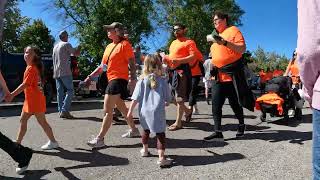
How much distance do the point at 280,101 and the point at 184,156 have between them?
11.4 ft

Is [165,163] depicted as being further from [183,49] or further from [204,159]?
[183,49]

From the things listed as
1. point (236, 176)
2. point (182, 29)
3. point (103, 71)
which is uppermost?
point (182, 29)

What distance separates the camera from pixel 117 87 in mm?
6922

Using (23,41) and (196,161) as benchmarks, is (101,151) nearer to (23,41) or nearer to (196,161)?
(196,161)

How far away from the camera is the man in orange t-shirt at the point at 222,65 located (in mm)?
7094

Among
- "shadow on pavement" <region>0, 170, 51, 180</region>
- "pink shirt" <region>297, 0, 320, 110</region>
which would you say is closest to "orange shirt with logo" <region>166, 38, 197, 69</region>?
"shadow on pavement" <region>0, 170, 51, 180</region>

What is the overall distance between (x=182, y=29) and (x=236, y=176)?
377 cm

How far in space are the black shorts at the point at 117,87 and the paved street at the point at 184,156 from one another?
2.53 ft

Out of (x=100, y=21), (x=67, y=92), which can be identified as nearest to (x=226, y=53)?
(x=67, y=92)

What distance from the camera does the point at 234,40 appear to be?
276 inches

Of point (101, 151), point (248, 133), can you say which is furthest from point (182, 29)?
point (101, 151)

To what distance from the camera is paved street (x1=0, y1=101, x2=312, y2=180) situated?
536cm

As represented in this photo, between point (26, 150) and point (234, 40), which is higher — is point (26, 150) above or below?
below

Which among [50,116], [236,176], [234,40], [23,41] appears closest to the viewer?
[236,176]
